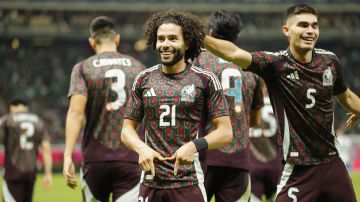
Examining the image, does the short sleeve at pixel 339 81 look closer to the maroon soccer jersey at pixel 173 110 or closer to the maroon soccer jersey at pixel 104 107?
the maroon soccer jersey at pixel 173 110

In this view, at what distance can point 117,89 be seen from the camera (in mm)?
6648

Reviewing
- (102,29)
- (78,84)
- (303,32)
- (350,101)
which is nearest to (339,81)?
(350,101)

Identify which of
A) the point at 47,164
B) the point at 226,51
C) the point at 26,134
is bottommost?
the point at 47,164

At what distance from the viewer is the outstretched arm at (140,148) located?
4598 millimetres

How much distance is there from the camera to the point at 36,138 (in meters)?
11.2

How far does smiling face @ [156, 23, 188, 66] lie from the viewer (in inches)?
193

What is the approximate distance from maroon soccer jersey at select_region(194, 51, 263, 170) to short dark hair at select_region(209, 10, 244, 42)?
245 millimetres

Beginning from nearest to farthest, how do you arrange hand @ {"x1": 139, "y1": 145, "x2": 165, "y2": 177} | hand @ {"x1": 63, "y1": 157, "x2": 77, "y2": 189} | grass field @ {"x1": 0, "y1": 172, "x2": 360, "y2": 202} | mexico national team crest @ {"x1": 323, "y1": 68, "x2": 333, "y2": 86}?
hand @ {"x1": 139, "y1": 145, "x2": 165, "y2": 177}, mexico national team crest @ {"x1": 323, "y1": 68, "x2": 333, "y2": 86}, hand @ {"x1": 63, "y1": 157, "x2": 77, "y2": 189}, grass field @ {"x1": 0, "y1": 172, "x2": 360, "y2": 202}

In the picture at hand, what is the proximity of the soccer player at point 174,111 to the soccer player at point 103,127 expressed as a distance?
158cm

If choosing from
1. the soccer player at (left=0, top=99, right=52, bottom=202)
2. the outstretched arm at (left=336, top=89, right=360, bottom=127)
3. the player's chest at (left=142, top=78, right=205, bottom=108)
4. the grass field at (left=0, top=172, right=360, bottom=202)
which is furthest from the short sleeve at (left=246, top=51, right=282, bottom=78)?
the grass field at (left=0, top=172, right=360, bottom=202)

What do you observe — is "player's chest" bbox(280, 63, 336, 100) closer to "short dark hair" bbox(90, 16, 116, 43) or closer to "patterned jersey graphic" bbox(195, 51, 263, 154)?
"patterned jersey graphic" bbox(195, 51, 263, 154)

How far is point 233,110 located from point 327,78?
52.5 inches

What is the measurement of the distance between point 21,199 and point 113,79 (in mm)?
4614

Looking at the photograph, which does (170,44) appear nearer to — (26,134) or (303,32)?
(303,32)
